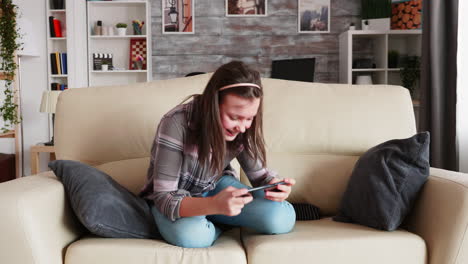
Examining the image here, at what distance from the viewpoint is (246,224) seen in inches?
73.4

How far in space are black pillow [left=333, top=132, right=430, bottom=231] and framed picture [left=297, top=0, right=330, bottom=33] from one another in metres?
3.45

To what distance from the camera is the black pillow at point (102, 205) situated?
1706 mm

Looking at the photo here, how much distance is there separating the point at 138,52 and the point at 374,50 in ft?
7.83

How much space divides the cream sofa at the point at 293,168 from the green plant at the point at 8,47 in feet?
9.88

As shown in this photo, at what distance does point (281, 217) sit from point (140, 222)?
1.61 feet

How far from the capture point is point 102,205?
5.68 feet

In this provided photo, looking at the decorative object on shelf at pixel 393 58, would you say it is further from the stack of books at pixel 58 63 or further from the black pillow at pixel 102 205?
the black pillow at pixel 102 205

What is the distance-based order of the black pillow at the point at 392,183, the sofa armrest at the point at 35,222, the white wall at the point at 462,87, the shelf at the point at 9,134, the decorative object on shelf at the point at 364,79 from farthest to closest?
the shelf at the point at 9,134, the decorative object on shelf at the point at 364,79, the white wall at the point at 462,87, the black pillow at the point at 392,183, the sofa armrest at the point at 35,222

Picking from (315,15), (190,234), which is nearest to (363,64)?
(315,15)

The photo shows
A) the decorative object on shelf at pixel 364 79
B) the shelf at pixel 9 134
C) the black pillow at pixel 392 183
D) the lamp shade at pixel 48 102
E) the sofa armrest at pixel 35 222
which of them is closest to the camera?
the sofa armrest at pixel 35 222

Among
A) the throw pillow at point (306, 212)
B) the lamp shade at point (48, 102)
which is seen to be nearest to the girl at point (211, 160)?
the throw pillow at point (306, 212)

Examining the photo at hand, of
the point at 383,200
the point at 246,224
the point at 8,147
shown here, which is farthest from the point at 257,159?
the point at 8,147

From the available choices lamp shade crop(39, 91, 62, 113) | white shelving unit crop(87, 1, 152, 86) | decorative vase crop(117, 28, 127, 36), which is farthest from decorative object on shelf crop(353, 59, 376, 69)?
lamp shade crop(39, 91, 62, 113)

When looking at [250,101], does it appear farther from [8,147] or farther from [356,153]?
[8,147]
